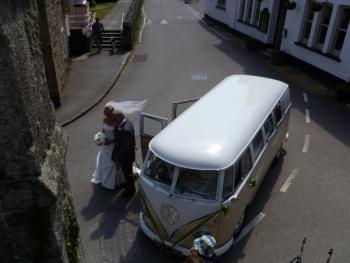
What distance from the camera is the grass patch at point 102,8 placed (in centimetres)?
3092

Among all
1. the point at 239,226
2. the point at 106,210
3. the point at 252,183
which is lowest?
the point at 106,210

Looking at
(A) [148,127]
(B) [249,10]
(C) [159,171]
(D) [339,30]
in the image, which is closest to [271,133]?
(A) [148,127]

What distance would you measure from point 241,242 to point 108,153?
387cm

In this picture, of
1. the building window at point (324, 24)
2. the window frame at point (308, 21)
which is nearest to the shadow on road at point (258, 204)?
the building window at point (324, 24)

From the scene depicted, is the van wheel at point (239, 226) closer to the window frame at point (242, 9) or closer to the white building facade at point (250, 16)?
the white building facade at point (250, 16)

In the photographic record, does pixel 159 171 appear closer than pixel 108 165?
Yes

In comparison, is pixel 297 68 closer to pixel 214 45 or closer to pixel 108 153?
pixel 214 45

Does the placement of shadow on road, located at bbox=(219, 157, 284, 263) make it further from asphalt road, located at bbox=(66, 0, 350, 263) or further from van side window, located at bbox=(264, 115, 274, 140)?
van side window, located at bbox=(264, 115, 274, 140)

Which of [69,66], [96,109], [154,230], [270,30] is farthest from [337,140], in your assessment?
[69,66]

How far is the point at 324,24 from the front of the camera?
16859mm

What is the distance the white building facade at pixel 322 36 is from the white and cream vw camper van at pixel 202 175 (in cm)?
966

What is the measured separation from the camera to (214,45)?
23.4m

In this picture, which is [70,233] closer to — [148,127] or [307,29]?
[148,127]

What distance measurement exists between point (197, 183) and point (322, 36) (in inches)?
552
